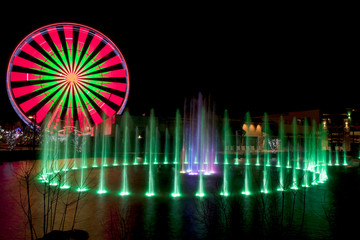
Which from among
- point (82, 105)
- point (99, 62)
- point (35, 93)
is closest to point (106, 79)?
point (99, 62)

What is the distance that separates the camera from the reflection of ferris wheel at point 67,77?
1814cm

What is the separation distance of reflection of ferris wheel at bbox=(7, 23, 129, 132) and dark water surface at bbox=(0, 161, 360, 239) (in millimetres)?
10168

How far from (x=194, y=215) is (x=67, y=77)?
17.0 meters

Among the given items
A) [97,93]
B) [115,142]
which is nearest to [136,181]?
[97,93]

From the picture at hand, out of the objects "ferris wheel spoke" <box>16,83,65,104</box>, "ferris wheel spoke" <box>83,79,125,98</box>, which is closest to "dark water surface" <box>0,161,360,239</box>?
"ferris wheel spoke" <box>16,83,65,104</box>

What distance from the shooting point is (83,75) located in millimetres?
20875

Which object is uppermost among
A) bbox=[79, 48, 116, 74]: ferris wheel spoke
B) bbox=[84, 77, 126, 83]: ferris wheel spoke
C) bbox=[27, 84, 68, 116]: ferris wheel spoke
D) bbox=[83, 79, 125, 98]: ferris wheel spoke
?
bbox=[79, 48, 116, 74]: ferris wheel spoke

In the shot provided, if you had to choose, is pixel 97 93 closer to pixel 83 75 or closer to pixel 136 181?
pixel 83 75

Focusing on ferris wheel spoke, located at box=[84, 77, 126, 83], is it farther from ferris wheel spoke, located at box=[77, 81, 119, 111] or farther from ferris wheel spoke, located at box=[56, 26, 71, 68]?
ferris wheel spoke, located at box=[56, 26, 71, 68]

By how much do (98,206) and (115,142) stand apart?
84.2 feet

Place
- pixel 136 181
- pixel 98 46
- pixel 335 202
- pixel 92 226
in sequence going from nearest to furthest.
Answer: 1. pixel 92 226
2. pixel 335 202
3. pixel 136 181
4. pixel 98 46

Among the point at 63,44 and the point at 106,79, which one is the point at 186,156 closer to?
the point at 106,79

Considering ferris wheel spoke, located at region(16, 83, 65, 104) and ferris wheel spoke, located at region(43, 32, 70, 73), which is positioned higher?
ferris wheel spoke, located at region(43, 32, 70, 73)

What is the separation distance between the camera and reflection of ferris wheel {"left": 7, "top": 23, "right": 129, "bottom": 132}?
18.1 metres
